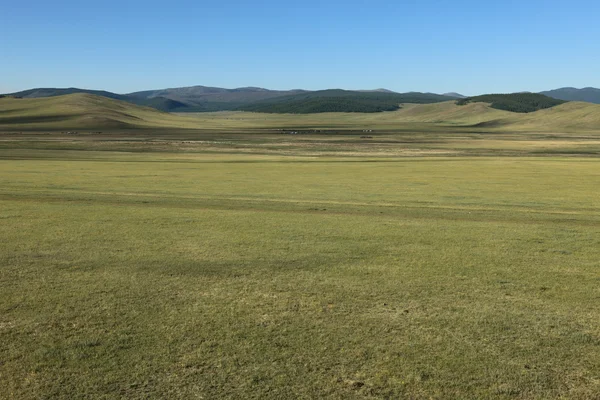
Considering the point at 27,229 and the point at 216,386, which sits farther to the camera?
the point at 27,229

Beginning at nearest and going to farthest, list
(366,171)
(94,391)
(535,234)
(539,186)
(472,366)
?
(94,391)
(472,366)
(535,234)
(539,186)
(366,171)

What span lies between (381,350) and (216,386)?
2732 millimetres

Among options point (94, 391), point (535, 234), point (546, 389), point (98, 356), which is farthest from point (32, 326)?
point (535, 234)

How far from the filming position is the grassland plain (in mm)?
8469

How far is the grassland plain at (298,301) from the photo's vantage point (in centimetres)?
847

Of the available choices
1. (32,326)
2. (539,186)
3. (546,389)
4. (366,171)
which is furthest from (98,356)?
(366,171)

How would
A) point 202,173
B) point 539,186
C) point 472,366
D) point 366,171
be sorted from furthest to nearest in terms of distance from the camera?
point 366,171 < point 202,173 < point 539,186 < point 472,366

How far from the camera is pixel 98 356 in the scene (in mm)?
9102

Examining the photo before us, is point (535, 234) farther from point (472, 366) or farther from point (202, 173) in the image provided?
point (202, 173)

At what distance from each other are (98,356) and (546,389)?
21.5ft

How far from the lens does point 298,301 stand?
11820 mm

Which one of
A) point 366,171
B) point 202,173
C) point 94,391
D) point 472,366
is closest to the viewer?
point 94,391

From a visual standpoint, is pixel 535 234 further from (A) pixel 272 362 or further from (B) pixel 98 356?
(B) pixel 98 356

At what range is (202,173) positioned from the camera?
42.9 m
